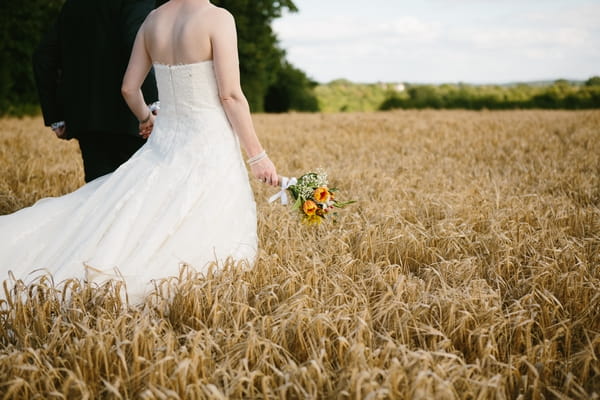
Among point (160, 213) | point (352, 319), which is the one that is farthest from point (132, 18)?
point (352, 319)

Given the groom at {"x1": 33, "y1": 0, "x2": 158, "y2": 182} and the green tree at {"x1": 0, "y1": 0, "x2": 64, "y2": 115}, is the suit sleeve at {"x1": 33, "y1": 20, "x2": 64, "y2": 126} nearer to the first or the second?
the groom at {"x1": 33, "y1": 0, "x2": 158, "y2": 182}

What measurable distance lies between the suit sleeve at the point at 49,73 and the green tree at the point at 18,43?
16.3 meters

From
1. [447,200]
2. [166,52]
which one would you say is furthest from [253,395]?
[447,200]

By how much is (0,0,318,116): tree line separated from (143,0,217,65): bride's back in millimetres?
352

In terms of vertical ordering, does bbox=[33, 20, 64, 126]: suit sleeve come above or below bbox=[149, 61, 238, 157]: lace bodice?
above

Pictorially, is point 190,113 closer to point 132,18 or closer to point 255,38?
point 132,18

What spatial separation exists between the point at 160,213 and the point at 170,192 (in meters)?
0.14

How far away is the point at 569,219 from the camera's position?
3.89 m

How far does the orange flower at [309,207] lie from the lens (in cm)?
282

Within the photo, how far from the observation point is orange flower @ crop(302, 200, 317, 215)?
2.82m

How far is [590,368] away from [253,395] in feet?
5.23

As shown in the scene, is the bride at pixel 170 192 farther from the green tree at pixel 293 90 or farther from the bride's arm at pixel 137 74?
the green tree at pixel 293 90

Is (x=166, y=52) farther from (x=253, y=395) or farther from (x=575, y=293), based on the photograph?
(x=575, y=293)

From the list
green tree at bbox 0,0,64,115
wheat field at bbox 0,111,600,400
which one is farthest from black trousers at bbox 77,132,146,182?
green tree at bbox 0,0,64,115
